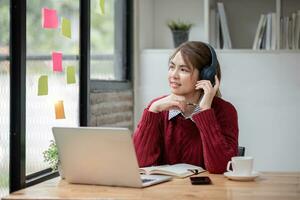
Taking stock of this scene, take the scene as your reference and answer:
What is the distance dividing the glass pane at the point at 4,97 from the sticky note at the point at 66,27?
62 centimetres

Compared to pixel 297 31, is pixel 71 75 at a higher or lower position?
lower

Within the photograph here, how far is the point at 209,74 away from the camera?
8.21 ft

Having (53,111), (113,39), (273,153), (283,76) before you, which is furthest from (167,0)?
(53,111)

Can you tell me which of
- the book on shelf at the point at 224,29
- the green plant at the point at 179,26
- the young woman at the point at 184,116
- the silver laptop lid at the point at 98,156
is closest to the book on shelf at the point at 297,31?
the book on shelf at the point at 224,29

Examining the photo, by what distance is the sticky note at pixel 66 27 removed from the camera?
2920 mm

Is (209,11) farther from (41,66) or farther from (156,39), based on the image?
(41,66)

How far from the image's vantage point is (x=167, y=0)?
4.34 meters

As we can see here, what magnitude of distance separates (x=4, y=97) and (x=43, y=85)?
378 mm

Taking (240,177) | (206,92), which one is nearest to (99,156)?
(240,177)

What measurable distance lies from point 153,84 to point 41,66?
1503mm

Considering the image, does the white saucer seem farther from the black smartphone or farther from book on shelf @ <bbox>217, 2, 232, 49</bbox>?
book on shelf @ <bbox>217, 2, 232, 49</bbox>

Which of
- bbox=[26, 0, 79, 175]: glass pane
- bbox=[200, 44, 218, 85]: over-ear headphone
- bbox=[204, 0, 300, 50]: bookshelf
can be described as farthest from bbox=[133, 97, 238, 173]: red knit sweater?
bbox=[204, 0, 300, 50]: bookshelf

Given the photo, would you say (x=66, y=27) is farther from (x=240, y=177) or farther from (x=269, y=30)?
(x=269, y=30)

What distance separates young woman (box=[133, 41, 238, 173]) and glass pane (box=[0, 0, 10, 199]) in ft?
1.81
